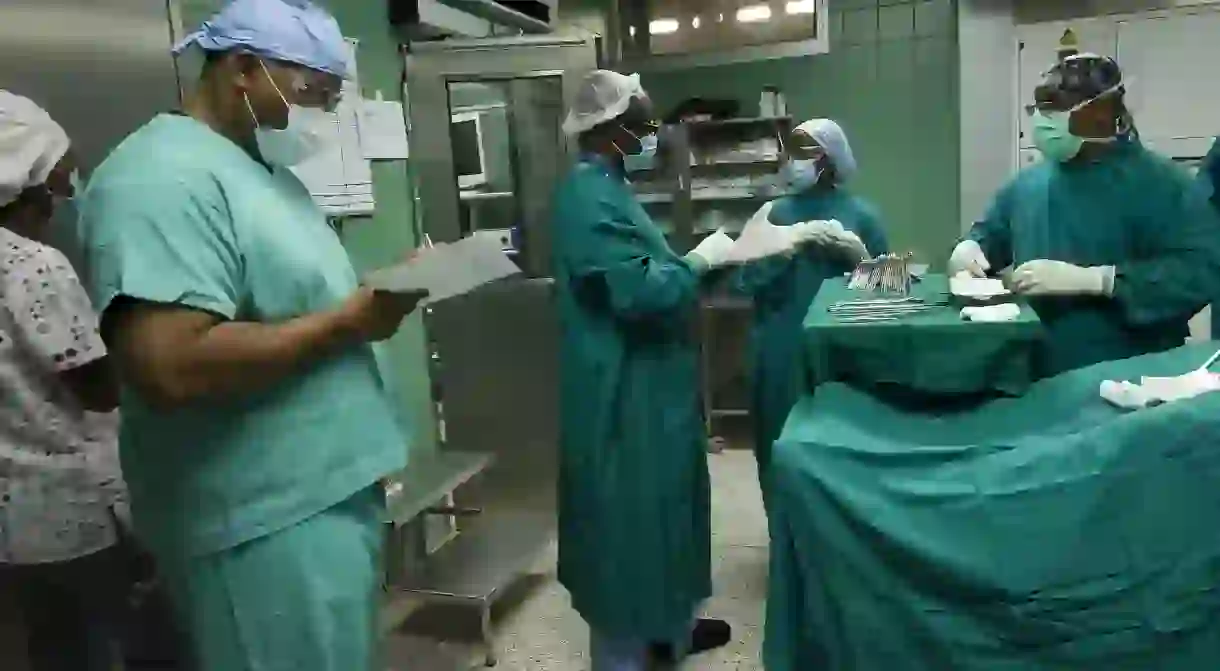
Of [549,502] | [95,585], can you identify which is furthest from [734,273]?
[95,585]

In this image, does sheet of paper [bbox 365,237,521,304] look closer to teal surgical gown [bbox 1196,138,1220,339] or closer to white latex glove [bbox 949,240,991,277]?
white latex glove [bbox 949,240,991,277]

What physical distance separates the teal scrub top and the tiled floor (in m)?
Answer: 1.41

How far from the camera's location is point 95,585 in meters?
1.57

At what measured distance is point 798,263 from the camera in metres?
2.48

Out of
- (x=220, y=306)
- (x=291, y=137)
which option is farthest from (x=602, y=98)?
(x=220, y=306)

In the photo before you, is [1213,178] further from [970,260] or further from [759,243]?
[759,243]

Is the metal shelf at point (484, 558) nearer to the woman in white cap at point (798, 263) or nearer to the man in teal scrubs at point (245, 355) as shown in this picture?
the woman in white cap at point (798, 263)

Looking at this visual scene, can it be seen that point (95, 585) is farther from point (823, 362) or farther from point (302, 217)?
point (823, 362)

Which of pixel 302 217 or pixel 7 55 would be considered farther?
pixel 7 55

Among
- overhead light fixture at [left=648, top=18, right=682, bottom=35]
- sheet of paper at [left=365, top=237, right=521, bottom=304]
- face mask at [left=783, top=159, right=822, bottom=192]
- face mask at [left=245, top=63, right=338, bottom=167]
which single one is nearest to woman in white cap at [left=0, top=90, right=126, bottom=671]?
face mask at [left=245, top=63, right=338, bottom=167]

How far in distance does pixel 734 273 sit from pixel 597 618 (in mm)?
1214

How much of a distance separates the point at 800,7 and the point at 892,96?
0.68m

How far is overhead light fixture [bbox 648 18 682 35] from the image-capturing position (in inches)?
171

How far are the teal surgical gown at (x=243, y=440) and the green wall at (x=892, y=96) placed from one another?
3661 mm
